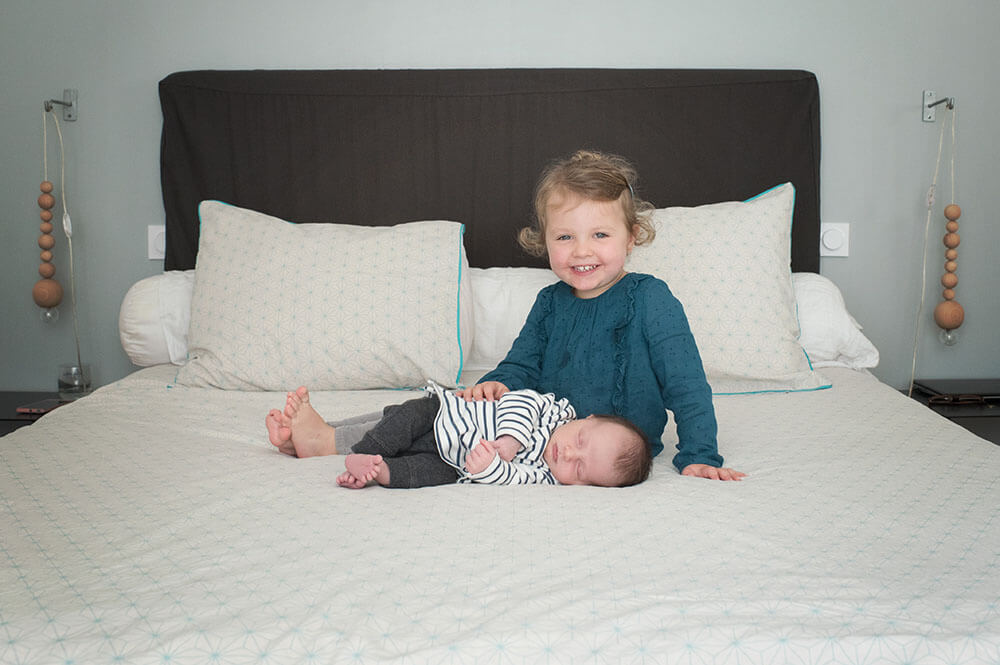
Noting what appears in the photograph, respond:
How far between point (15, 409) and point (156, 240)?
613mm

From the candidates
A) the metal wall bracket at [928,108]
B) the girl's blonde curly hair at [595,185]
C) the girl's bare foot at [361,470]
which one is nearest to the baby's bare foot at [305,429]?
the girl's bare foot at [361,470]

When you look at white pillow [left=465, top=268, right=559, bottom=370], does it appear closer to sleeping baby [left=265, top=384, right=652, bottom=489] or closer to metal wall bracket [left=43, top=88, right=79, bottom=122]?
sleeping baby [left=265, top=384, right=652, bottom=489]

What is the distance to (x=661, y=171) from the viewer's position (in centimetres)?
235

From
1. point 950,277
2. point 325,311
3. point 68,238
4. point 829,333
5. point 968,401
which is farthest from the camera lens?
point 68,238

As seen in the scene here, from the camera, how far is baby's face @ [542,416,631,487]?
1.23 meters

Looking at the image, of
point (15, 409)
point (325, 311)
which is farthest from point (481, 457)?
point (15, 409)

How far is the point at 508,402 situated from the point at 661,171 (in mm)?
1238

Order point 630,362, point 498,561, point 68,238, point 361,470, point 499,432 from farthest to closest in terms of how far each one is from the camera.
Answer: point 68,238, point 630,362, point 499,432, point 361,470, point 498,561

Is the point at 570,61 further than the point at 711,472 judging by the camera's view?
Yes

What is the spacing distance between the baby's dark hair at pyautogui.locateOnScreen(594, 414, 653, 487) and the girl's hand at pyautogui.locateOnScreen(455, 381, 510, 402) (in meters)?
0.29

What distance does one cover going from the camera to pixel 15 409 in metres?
2.14

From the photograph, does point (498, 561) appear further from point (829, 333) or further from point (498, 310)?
point (829, 333)

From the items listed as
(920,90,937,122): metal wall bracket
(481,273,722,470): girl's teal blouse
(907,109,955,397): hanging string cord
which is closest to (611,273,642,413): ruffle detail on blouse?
(481,273,722,470): girl's teal blouse

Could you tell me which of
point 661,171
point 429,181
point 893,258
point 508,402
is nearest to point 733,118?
point 661,171
